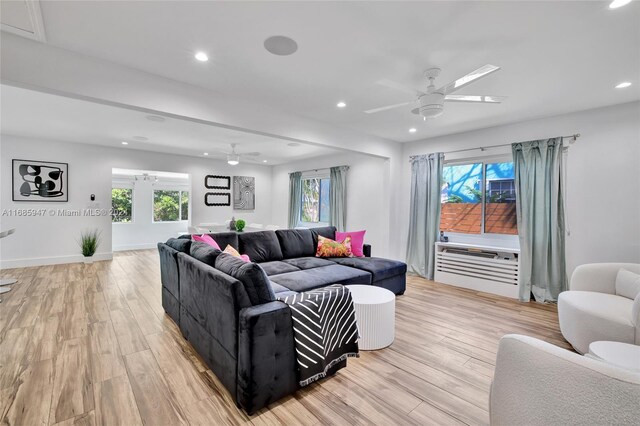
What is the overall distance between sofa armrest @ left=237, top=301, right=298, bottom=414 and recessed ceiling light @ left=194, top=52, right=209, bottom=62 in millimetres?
2091

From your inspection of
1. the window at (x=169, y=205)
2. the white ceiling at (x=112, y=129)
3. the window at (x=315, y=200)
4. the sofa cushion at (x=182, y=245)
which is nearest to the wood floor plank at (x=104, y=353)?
the sofa cushion at (x=182, y=245)

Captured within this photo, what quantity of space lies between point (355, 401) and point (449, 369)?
887 millimetres

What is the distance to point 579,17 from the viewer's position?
1835 millimetres

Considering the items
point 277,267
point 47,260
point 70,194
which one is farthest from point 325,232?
point 47,260

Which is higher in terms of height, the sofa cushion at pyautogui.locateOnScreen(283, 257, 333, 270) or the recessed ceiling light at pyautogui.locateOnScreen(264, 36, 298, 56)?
the recessed ceiling light at pyautogui.locateOnScreen(264, 36, 298, 56)

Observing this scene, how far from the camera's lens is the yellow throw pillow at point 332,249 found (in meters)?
4.33

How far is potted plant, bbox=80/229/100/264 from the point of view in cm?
578

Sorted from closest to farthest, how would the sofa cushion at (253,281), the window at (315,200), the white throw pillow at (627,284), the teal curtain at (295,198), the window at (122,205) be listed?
the sofa cushion at (253,281) → the white throw pillow at (627,284) → the window at (315,200) → the window at (122,205) → the teal curtain at (295,198)

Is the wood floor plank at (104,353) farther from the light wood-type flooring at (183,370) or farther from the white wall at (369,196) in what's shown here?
the white wall at (369,196)

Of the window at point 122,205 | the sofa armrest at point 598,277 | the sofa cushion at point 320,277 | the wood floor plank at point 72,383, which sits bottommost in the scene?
the wood floor plank at point 72,383

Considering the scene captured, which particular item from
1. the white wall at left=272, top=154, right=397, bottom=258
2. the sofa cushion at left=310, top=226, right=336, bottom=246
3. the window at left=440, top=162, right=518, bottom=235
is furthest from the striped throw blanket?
the window at left=440, top=162, right=518, bottom=235

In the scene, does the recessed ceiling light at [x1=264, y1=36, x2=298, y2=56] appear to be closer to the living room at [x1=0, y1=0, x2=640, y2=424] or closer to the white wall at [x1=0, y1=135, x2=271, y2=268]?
the living room at [x1=0, y1=0, x2=640, y2=424]

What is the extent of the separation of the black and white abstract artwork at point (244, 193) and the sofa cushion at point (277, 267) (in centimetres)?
490

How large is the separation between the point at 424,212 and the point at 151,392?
4501 millimetres
